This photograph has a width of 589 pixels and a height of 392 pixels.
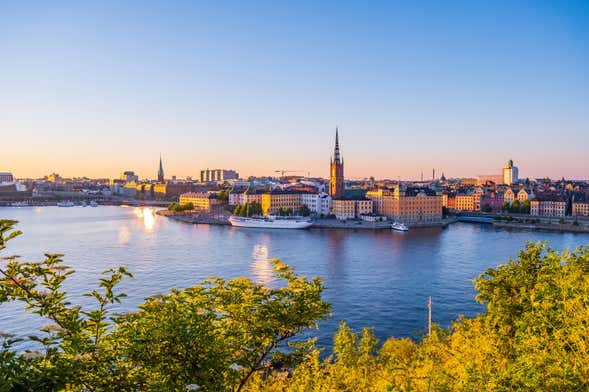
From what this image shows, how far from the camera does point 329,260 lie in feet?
63.6

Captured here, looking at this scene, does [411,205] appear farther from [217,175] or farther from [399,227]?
[217,175]

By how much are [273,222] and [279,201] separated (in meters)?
9.40

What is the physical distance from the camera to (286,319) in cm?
309

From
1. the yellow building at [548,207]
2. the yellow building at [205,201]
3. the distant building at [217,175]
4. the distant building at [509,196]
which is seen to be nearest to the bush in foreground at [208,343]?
the yellow building at [548,207]

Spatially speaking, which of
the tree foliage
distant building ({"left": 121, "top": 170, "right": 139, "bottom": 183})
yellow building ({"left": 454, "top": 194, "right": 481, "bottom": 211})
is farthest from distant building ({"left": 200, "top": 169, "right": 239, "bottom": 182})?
the tree foliage

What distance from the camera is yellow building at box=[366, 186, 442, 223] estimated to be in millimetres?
39500

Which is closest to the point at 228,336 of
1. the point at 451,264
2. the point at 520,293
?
the point at 520,293

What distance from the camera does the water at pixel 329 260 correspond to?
11.7m

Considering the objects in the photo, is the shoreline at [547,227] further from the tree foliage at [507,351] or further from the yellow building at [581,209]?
the tree foliage at [507,351]

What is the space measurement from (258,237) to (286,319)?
1015 inches

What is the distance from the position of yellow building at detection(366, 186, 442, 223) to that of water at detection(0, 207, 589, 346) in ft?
19.2

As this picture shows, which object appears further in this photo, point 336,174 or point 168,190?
point 168,190

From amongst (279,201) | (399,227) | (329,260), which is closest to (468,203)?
(399,227)

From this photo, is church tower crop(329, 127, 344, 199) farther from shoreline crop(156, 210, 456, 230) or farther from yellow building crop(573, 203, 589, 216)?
yellow building crop(573, 203, 589, 216)
